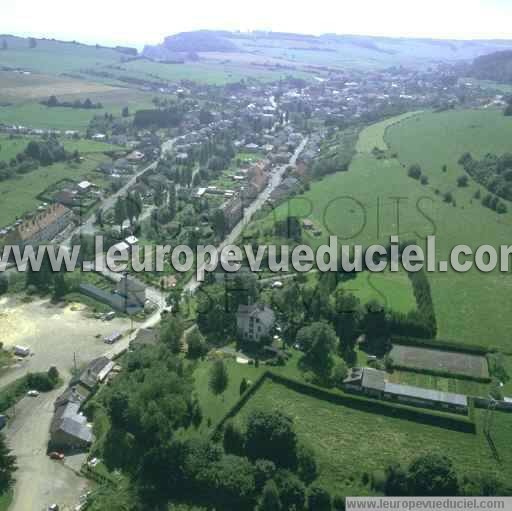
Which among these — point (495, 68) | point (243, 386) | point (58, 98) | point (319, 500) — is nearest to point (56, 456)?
point (243, 386)

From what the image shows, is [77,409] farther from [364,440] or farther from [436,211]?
[436,211]

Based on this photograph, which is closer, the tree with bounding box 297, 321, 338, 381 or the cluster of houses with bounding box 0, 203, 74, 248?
the tree with bounding box 297, 321, 338, 381

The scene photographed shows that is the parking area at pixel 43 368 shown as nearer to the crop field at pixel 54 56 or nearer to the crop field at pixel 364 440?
the crop field at pixel 364 440

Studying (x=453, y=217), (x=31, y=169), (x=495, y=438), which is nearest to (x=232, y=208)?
(x=453, y=217)

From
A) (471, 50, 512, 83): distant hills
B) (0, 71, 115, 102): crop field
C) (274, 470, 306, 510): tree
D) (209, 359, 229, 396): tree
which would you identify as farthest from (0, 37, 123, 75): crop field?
(274, 470, 306, 510): tree

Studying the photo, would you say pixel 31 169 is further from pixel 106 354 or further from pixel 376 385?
pixel 376 385

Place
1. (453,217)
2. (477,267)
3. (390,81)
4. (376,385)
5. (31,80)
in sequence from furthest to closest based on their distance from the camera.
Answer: (390,81)
(31,80)
(453,217)
(477,267)
(376,385)

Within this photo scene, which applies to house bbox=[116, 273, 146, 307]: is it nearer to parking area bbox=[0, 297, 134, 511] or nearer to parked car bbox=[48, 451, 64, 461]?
parking area bbox=[0, 297, 134, 511]
